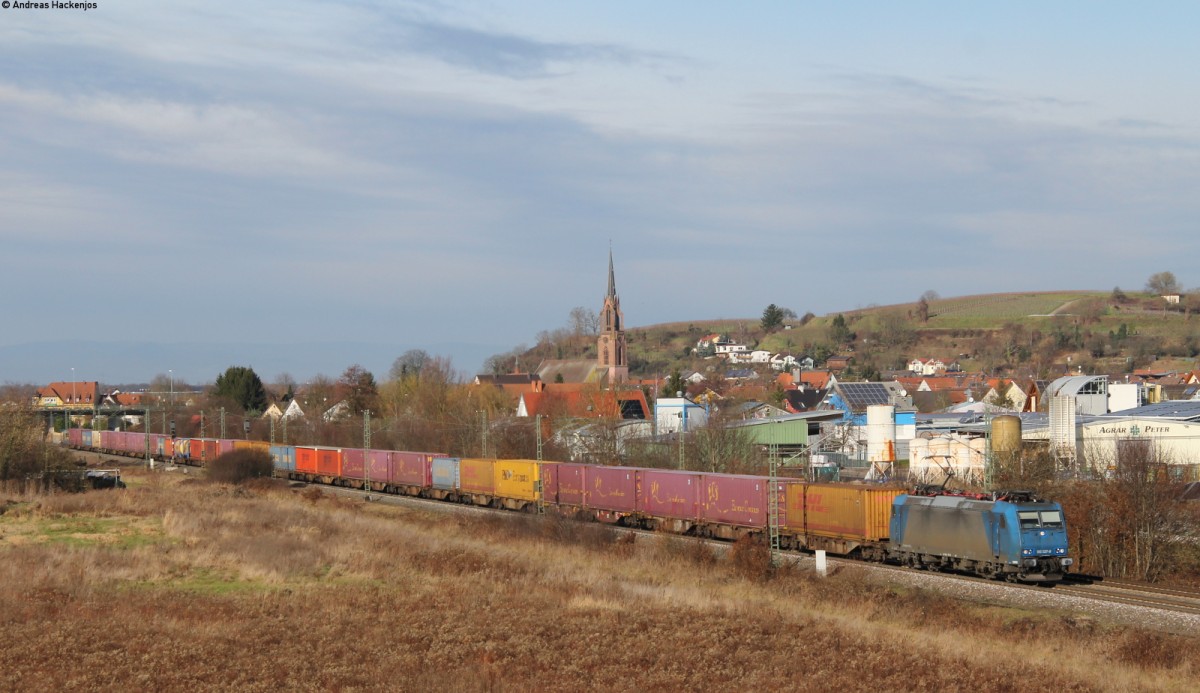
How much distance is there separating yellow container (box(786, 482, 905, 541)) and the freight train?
0.12ft

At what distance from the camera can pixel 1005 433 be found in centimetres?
5362

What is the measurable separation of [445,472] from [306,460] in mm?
20228

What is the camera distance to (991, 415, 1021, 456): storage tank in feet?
172

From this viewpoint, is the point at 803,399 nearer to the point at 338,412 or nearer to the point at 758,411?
the point at 758,411

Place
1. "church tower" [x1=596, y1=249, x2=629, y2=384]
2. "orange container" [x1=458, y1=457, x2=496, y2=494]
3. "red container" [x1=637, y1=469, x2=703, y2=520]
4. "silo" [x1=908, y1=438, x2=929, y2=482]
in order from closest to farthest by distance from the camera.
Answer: "red container" [x1=637, y1=469, x2=703, y2=520], "orange container" [x1=458, y1=457, x2=496, y2=494], "silo" [x1=908, y1=438, x2=929, y2=482], "church tower" [x1=596, y1=249, x2=629, y2=384]

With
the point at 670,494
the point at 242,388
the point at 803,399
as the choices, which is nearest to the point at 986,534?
the point at 670,494

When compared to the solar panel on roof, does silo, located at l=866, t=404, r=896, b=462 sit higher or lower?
lower

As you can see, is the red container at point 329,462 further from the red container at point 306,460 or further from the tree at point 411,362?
the tree at point 411,362

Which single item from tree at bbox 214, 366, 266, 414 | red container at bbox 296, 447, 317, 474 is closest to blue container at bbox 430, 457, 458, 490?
red container at bbox 296, 447, 317, 474

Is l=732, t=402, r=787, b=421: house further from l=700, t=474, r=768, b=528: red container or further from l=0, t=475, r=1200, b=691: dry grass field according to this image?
l=0, t=475, r=1200, b=691: dry grass field

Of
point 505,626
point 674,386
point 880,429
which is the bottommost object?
point 505,626

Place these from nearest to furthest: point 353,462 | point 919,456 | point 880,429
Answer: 1. point 919,456
2. point 880,429
3. point 353,462

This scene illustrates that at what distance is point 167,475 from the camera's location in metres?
84.6

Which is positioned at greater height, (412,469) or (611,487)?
(611,487)
